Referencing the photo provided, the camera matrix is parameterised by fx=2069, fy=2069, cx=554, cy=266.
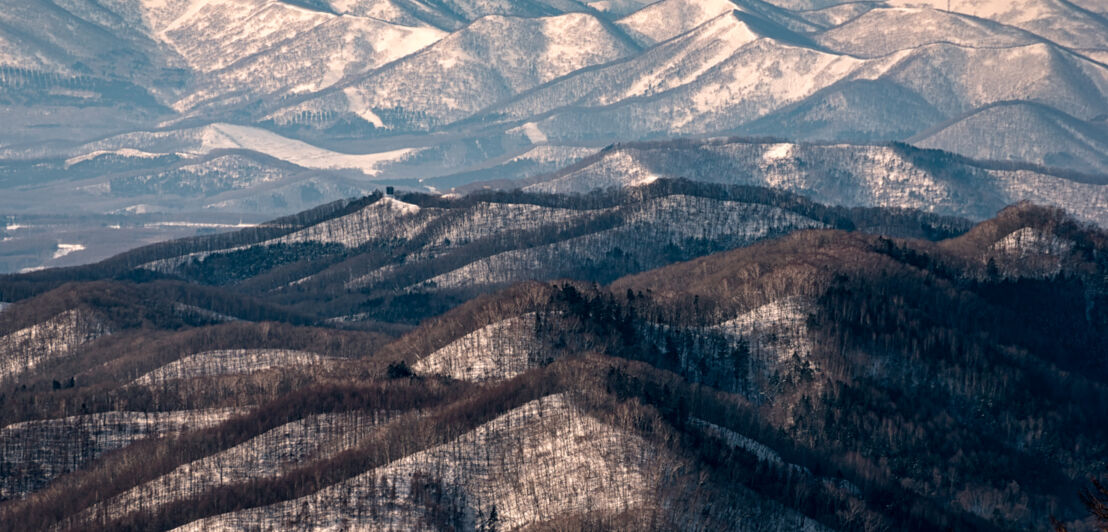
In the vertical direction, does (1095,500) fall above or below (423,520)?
above

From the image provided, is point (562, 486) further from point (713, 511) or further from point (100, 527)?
point (100, 527)

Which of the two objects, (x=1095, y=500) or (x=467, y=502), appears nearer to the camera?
(x=1095, y=500)

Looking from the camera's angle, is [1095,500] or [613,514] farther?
[613,514]

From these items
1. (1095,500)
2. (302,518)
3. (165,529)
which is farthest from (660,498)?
(1095,500)

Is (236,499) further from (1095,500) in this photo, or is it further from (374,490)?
(1095,500)

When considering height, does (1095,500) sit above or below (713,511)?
above

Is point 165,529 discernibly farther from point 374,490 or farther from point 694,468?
point 694,468

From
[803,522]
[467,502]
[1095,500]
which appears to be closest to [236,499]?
[467,502]

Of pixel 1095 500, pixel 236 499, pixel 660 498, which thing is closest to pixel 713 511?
pixel 660 498
